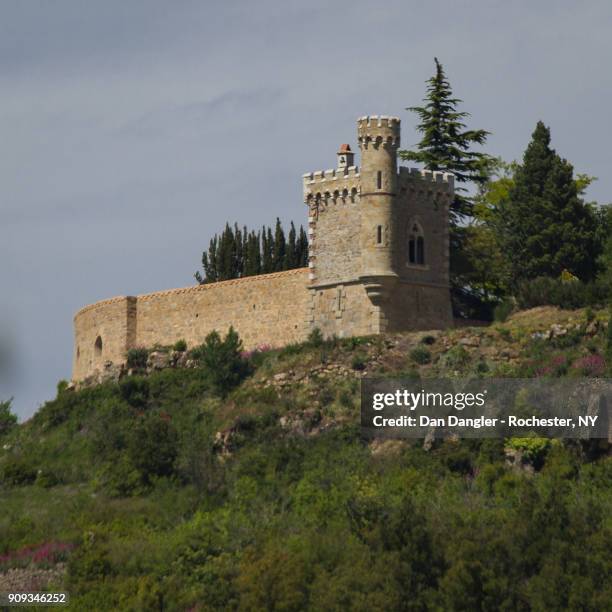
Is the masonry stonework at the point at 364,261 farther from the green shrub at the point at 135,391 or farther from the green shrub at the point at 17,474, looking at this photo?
the green shrub at the point at 17,474

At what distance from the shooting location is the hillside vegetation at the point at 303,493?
62281 millimetres

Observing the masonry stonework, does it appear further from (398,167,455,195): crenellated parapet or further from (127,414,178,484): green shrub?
(127,414,178,484): green shrub

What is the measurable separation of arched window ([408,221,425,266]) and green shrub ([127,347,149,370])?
12.4m

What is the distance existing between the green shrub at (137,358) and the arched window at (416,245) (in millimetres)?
12370

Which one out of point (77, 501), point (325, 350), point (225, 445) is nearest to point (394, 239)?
point (325, 350)

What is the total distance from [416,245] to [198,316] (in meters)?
9.87

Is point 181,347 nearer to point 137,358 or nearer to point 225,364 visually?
point 137,358

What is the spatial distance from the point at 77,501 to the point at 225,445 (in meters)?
5.49

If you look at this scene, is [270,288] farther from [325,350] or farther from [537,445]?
[537,445]

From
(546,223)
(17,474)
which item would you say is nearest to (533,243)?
(546,223)

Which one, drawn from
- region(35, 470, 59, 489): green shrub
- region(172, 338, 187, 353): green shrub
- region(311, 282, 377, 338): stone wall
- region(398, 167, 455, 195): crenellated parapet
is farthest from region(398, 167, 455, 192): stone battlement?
region(35, 470, 59, 489): green shrub

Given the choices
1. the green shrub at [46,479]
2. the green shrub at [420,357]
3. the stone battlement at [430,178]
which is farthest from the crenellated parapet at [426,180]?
the green shrub at [46,479]

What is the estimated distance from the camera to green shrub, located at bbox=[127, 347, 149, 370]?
84.6 m

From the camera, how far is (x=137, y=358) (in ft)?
278
